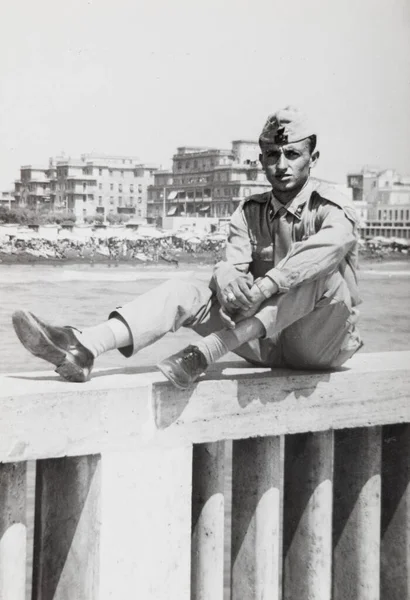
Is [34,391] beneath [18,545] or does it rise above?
above

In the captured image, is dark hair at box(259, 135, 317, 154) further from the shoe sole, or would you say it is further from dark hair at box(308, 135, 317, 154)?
the shoe sole

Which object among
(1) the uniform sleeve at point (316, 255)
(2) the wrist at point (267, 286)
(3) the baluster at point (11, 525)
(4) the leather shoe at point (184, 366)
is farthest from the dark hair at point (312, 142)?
(3) the baluster at point (11, 525)

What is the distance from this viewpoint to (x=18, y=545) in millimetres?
5410

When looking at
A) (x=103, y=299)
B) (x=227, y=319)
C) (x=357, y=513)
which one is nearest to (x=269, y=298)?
(x=227, y=319)

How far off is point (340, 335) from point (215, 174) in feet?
32.7

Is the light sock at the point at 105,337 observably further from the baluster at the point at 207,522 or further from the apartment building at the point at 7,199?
the apartment building at the point at 7,199

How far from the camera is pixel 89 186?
1492cm

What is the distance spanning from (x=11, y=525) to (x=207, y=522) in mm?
1249

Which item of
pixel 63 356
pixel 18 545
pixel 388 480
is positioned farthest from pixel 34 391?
pixel 388 480

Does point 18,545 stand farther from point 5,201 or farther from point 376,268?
point 376,268

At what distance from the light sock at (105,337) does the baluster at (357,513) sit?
178 centimetres

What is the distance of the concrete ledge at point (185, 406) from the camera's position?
5.26m

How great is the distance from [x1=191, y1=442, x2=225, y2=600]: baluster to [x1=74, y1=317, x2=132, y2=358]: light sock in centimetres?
87

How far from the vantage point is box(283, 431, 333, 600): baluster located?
20.7 feet
